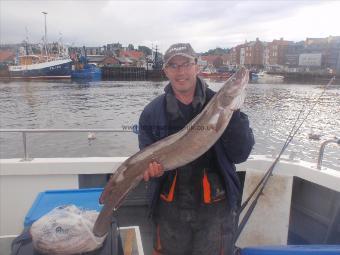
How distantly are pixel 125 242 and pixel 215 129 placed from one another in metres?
1.26

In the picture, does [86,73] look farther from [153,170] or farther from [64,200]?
[153,170]

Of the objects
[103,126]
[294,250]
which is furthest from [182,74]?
[103,126]

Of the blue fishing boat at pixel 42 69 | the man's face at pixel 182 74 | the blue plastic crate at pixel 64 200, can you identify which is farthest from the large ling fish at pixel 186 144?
the blue fishing boat at pixel 42 69

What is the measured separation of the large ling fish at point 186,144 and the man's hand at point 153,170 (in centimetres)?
3

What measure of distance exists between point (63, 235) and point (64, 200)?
0.85 metres

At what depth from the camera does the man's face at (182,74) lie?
2.67 m

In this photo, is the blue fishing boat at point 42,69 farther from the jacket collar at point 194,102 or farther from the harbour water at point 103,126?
the jacket collar at point 194,102

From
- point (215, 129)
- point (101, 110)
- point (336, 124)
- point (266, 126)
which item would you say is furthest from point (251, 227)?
point (101, 110)

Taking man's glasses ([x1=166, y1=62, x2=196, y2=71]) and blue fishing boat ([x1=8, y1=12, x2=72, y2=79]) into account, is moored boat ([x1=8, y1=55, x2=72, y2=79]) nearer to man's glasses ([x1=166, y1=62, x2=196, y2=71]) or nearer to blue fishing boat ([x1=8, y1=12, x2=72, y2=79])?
blue fishing boat ([x1=8, y1=12, x2=72, y2=79])

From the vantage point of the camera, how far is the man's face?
267 centimetres

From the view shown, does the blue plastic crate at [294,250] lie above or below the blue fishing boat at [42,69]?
below

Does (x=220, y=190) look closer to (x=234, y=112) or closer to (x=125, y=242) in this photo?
(x=234, y=112)

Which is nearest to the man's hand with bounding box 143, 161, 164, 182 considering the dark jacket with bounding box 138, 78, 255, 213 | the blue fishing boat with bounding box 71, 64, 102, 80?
the dark jacket with bounding box 138, 78, 255, 213

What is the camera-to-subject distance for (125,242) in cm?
285
